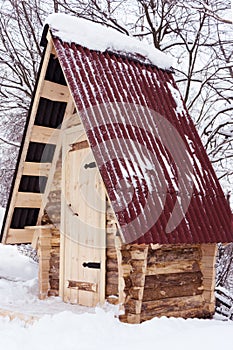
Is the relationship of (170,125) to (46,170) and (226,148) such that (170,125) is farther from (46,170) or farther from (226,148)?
(226,148)

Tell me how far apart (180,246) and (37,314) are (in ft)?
6.97

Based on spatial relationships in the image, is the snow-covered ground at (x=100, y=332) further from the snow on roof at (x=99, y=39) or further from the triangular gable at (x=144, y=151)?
the snow on roof at (x=99, y=39)

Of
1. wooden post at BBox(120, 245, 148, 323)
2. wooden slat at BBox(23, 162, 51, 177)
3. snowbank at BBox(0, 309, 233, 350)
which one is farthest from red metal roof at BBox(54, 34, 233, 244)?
wooden slat at BBox(23, 162, 51, 177)

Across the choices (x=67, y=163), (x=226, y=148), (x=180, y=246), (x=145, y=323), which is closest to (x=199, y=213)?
(x=180, y=246)

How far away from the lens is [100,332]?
561 cm

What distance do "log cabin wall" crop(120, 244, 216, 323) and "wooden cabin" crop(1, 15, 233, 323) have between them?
14 millimetres

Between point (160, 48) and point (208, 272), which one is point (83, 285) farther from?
point (160, 48)

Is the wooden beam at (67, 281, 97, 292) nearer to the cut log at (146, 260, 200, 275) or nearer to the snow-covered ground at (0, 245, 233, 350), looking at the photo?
the snow-covered ground at (0, 245, 233, 350)

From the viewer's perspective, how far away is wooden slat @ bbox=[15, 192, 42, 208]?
311 inches

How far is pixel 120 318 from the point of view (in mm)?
6055

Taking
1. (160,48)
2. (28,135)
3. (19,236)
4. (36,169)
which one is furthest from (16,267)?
(160,48)

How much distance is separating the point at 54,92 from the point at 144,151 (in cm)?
163

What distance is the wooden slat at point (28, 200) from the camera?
7.91 meters

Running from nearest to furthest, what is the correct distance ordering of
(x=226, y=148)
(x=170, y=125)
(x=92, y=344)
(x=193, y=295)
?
(x=92, y=344) → (x=193, y=295) → (x=170, y=125) → (x=226, y=148)
